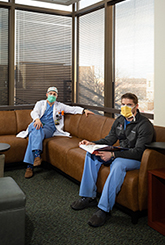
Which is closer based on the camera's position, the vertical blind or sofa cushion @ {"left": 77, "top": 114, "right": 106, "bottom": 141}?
sofa cushion @ {"left": 77, "top": 114, "right": 106, "bottom": 141}

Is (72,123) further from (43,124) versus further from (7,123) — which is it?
(7,123)

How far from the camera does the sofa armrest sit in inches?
103

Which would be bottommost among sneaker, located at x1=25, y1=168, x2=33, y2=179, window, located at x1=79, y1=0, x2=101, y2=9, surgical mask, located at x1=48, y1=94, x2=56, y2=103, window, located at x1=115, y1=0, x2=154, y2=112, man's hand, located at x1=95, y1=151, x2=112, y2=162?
sneaker, located at x1=25, y1=168, x2=33, y2=179

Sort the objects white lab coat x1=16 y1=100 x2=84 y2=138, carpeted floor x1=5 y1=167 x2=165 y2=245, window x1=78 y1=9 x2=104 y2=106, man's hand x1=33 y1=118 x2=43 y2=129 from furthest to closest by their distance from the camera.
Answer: window x1=78 y1=9 x2=104 y2=106
white lab coat x1=16 y1=100 x2=84 y2=138
man's hand x1=33 y1=118 x2=43 y2=129
carpeted floor x1=5 y1=167 x2=165 y2=245

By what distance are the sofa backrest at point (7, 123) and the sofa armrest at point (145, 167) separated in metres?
2.74

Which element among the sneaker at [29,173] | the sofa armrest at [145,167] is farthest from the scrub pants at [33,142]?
the sofa armrest at [145,167]

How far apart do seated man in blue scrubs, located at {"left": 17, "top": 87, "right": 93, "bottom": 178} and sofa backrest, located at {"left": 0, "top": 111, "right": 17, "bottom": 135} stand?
27cm

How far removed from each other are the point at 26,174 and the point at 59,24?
3.05 m

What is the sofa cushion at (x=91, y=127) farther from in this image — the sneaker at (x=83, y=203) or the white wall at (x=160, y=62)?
the sneaker at (x=83, y=203)

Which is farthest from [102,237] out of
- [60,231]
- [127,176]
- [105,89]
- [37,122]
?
[105,89]

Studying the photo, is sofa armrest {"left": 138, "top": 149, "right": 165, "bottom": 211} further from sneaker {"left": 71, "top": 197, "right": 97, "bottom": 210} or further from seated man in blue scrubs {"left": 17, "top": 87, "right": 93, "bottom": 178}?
seated man in blue scrubs {"left": 17, "top": 87, "right": 93, "bottom": 178}

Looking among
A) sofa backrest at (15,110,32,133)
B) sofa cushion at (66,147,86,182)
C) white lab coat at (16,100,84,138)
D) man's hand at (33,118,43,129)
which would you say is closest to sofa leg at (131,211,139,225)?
sofa cushion at (66,147,86,182)

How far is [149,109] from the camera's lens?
3.75 metres

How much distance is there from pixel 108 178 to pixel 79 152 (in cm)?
94
